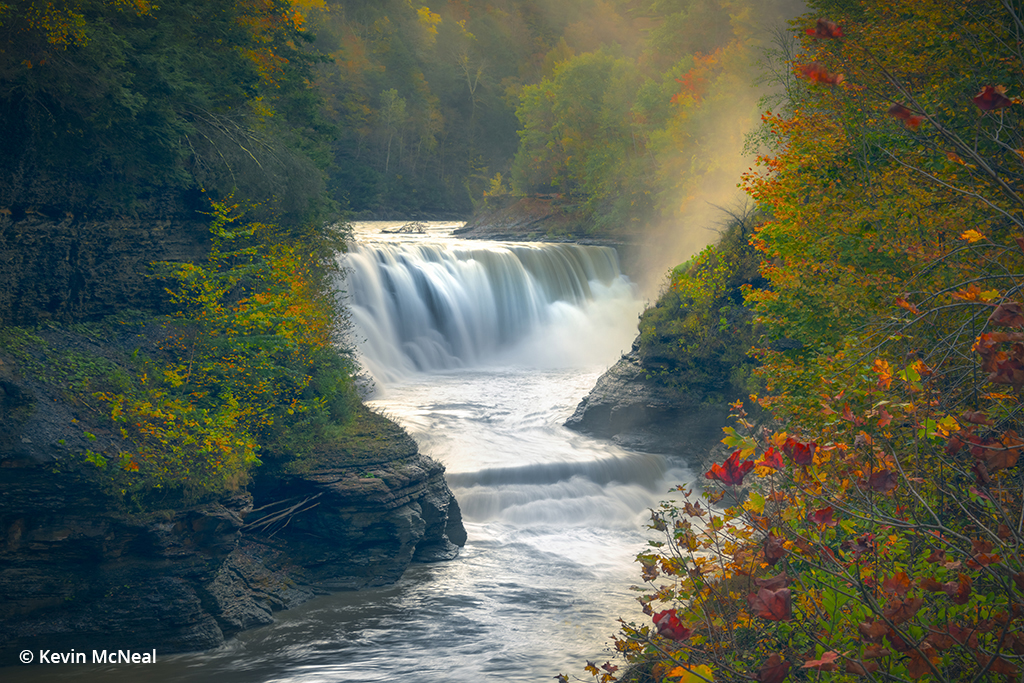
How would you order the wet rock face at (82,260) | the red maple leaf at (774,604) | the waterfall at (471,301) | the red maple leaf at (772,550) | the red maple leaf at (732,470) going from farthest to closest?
the waterfall at (471,301)
the wet rock face at (82,260)
the red maple leaf at (732,470)
the red maple leaf at (772,550)
the red maple leaf at (774,604)

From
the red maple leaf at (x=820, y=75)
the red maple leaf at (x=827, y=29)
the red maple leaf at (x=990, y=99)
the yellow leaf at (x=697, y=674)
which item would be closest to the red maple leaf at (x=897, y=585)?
the yellow leaf at (x=697, y=674)

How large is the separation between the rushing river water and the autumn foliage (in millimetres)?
1346

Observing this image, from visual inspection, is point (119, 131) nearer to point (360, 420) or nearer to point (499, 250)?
point (360, 420)

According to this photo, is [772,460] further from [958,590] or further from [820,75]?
[820,75]

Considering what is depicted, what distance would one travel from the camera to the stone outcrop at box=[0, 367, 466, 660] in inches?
353

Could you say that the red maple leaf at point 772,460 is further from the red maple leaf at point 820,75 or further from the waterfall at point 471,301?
the waterfall at point 471,301

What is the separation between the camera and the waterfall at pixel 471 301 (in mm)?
24641

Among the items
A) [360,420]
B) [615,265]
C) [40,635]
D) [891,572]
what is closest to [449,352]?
[615,265]

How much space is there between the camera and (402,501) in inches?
476

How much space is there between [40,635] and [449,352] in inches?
721

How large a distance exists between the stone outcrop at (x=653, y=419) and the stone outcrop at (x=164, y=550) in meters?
7.85

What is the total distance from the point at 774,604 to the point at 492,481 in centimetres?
1251

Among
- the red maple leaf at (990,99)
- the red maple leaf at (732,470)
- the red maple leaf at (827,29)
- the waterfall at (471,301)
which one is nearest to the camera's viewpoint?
the red maple leaf at (990,99)

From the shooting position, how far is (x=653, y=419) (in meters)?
18.4
